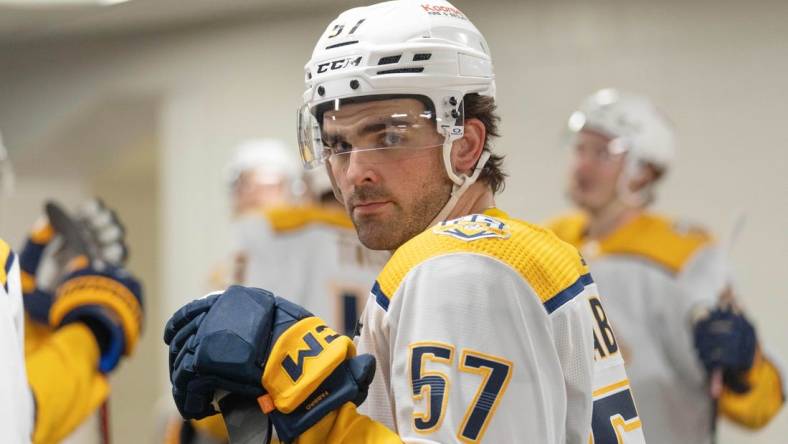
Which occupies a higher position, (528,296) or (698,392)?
(528,296)

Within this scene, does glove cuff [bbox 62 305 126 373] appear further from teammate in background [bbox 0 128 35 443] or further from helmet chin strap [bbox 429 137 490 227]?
helmet chin strap [bbox 429 137 490 227]

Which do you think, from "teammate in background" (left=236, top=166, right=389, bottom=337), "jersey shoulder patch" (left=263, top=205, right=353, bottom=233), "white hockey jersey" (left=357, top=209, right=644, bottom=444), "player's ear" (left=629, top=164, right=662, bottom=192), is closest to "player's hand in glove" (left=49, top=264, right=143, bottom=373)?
"white hockey jersey" (left=357, top=209, right=644, bottom=444)

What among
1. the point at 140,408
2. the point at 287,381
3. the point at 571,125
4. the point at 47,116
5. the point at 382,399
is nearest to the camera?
the point at 287,381

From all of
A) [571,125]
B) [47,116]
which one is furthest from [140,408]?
[571,125]

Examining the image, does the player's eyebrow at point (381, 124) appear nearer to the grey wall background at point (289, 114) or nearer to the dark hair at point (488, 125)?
the dark hair at point (488, 125)

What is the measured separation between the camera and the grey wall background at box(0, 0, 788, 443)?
6094 mm

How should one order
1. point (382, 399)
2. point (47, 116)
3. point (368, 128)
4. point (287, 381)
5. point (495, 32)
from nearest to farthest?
point (287, 381) < point (382, 399) < point (368, 128) < point (495, 32) < point (47, 116)

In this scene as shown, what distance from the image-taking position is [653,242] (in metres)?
4.60

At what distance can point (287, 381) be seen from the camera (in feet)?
5.30

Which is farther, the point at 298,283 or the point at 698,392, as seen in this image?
the point at 298,283

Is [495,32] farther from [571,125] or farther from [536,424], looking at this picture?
[536,424]

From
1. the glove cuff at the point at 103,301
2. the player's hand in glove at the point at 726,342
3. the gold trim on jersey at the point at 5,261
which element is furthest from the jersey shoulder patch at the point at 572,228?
the gold trim on jersey at the point at 5,261

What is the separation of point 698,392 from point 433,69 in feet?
9.36

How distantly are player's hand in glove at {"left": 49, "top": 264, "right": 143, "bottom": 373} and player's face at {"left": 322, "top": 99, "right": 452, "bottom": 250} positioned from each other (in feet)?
4.19
